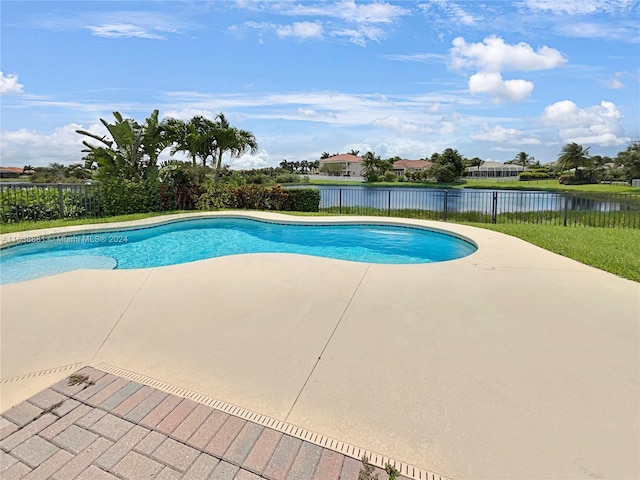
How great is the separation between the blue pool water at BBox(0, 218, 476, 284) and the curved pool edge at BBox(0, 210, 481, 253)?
0.11 m

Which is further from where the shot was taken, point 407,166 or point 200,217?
point 407,166

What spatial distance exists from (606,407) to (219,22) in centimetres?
955

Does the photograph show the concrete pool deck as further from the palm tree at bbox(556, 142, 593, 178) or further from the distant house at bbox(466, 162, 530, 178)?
the distant house at bbox(466, 162, 530, 178)

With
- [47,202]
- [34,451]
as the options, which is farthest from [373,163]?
[34,451]

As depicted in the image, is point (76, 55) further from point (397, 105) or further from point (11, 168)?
point (11, 168)

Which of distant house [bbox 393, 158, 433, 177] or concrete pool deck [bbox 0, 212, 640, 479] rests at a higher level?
distant house [bbox 393, 158, 433, 177]

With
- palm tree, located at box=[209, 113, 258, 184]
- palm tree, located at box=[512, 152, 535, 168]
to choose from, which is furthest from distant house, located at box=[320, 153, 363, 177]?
palm tree, located at box=[209, 113, 258, 184]

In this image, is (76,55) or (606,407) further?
(76,55)

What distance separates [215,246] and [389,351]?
637 cm

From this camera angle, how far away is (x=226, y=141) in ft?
52.2

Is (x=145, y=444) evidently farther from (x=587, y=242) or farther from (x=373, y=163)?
(x=373, y=163)

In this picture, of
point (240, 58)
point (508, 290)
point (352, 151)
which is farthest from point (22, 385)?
point (352, 151)

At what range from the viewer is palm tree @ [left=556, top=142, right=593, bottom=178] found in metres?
40.1

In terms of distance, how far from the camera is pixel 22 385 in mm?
2357
